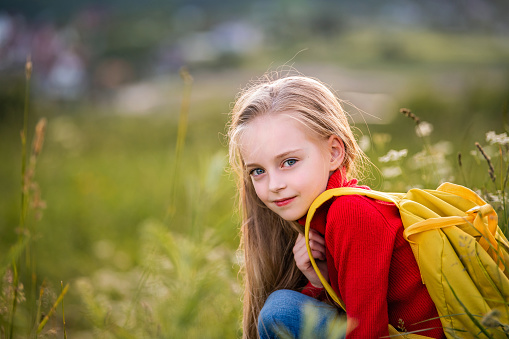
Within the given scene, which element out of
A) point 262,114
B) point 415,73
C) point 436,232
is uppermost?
point 415,73

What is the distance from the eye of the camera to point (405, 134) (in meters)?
6.14

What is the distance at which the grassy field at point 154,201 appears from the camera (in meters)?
1.37

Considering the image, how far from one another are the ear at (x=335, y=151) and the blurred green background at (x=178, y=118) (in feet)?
1.30

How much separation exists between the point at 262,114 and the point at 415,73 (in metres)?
9.17

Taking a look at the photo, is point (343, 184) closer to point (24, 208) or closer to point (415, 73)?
point (24, 208)

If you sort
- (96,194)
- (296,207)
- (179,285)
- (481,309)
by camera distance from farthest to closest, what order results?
(96,194), (296,207), (481,309), (179,285)

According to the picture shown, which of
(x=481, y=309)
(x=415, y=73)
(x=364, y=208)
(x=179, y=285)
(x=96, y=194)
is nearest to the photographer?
(x=179, y=285)

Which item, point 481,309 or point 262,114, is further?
point 262,114

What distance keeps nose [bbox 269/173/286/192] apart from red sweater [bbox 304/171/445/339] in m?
0.19

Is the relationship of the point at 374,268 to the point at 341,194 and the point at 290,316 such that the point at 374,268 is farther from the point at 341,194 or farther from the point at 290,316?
the point at 290,316

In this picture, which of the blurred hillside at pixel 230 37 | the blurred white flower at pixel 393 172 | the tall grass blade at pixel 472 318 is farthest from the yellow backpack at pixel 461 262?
the blurred hillside at pixel 230 37

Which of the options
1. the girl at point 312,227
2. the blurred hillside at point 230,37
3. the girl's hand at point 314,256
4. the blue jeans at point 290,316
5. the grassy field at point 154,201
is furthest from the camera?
the blurred hillside at point 230,37

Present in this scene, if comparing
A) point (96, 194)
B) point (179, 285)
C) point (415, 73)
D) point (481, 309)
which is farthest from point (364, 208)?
point (415, 73)

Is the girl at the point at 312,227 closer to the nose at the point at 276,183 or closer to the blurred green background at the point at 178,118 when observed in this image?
the nose at the point at 276,183
